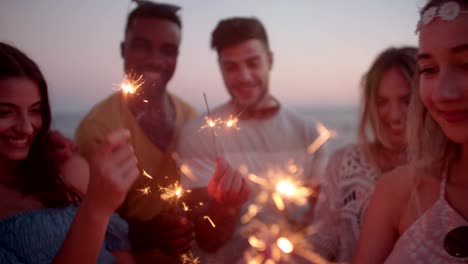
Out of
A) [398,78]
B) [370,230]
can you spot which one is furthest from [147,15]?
[370,230]

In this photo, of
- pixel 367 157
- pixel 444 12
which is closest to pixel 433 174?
pixel 444 12

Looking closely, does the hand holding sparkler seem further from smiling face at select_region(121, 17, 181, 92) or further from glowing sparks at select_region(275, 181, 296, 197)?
glowing sparks at select_region(275, 181, 296, 197)

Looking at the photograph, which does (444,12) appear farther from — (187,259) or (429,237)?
(187,259)

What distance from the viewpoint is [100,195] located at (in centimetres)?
129

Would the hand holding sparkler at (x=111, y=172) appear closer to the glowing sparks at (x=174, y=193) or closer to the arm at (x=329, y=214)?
the glowing sparks at (x=174, y=193)

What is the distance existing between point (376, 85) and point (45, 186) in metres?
1.96

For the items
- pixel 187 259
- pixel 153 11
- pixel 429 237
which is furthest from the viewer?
pixel 153 11

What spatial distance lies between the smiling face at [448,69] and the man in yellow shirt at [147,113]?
167 cm

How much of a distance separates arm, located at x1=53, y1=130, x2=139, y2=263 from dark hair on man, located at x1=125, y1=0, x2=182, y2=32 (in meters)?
1.65

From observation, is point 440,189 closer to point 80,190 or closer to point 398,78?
point 398,78

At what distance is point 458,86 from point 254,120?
1665 millimetres

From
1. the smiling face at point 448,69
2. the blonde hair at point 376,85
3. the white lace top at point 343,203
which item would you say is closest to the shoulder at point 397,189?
the smiling face at point 448,69

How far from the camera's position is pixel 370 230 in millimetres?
1610

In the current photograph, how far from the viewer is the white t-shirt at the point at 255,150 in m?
2.66
